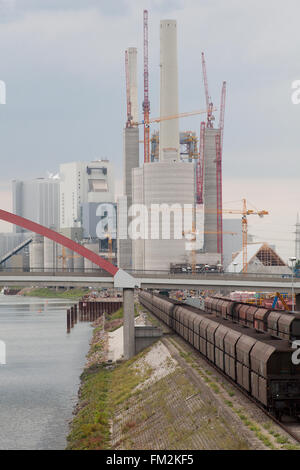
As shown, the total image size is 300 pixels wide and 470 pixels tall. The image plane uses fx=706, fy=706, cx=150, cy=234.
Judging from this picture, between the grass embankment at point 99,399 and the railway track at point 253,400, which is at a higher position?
the railway track at point 253,400

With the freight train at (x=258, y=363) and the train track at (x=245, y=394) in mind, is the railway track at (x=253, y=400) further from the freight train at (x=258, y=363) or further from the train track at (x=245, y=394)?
Result: the freight train at (x=258, y=363)

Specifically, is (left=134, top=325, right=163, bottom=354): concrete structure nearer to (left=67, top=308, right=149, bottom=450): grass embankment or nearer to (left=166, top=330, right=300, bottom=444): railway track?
(left=67, top=308, right=149, bottom=450): grass embankment

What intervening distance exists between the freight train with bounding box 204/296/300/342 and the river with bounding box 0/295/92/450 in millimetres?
16435

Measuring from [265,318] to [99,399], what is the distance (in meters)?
15.3

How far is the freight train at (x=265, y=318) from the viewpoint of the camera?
5044cm

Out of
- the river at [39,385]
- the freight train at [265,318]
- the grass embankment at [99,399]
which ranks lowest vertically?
the river at [39,385]

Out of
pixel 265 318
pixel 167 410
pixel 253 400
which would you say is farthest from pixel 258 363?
pixel 265 318

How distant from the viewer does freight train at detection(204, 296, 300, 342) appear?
50438 millimetres

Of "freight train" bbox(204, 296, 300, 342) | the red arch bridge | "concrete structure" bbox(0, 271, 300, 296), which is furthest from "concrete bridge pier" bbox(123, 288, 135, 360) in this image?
"freight train" bbox(204, 296, 300, 342)

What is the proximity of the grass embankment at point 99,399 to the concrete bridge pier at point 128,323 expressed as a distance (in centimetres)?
185

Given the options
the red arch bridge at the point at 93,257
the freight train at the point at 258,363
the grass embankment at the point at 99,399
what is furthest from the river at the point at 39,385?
the freight train at the point at 258,363

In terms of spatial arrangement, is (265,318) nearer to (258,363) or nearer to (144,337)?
(144,337)
